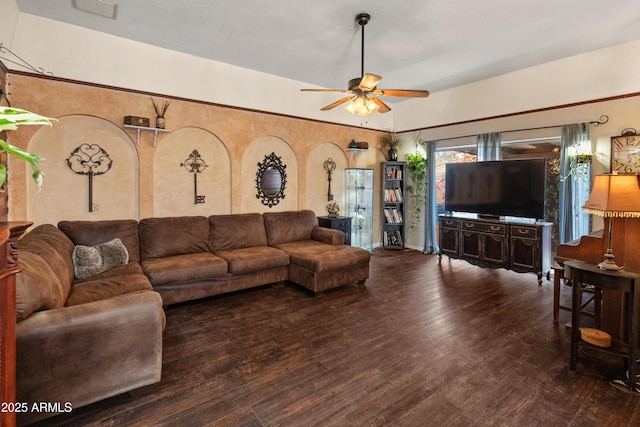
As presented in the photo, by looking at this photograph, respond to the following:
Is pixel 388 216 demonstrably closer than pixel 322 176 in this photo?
No

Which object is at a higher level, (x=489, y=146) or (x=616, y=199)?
(x=489, y=146)

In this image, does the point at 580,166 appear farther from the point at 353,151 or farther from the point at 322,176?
the point at 322,176

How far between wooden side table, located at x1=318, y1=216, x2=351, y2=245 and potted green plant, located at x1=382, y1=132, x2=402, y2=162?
1.94 meters

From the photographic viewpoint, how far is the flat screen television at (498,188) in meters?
4.72

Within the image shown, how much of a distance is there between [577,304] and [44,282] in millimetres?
3768

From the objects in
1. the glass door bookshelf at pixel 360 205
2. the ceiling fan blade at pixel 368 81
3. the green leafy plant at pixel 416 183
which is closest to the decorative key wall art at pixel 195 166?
the ceiling fan blade at pixel 368 81

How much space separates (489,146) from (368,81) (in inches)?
137

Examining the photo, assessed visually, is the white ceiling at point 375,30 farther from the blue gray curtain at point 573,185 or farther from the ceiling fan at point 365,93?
the blue gray curtain at point 573,185

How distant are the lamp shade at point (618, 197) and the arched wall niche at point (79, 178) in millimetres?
4978

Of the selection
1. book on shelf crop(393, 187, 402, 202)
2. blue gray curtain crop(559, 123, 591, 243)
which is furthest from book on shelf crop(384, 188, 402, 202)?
blue gray curtain crop(559, 123, 591, 243)

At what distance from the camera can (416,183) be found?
22.4 ft

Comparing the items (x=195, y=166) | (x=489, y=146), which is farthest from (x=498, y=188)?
(x=195, y=166)

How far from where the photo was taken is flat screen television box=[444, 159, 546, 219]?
4.72m

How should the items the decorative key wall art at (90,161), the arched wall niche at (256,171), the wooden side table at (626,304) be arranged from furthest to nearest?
the arched wall niche at (256,171), the decorative key wall art at (90,161), the wooden side table at (626,304)
